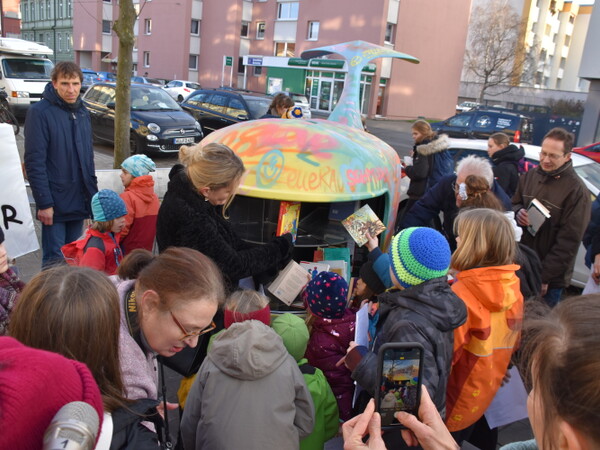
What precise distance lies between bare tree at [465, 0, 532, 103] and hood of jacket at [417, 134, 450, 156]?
32453 millimetres

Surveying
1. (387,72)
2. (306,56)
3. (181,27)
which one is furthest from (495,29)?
(306,56)

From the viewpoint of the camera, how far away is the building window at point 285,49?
35.1 metres

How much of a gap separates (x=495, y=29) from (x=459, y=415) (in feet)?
129

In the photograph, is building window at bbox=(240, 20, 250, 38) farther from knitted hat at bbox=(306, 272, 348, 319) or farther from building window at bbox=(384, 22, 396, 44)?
knitted hat at bbox=(306, 272, 348, 319)

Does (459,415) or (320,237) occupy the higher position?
(320,237)

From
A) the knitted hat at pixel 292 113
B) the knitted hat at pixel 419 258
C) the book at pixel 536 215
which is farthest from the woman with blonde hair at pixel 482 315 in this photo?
the knitted hat at pixel 292 113

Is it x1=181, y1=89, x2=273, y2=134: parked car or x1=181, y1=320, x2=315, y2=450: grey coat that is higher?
x1=181, y1=89, x2=273, y2=134: parked car

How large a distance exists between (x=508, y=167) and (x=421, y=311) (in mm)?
3777

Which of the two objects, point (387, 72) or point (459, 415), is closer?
point (459, 415)

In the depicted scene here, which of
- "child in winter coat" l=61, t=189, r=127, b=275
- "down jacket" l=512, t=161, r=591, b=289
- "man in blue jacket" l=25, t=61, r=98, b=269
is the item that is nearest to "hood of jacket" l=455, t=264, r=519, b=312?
"down jacket" l=512, t=161, r=591, b=289

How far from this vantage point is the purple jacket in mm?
2652

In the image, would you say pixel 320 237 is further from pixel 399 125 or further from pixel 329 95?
pixel 329 95

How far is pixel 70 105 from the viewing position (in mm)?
3717

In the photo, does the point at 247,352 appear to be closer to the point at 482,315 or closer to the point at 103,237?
the point at 482,315
